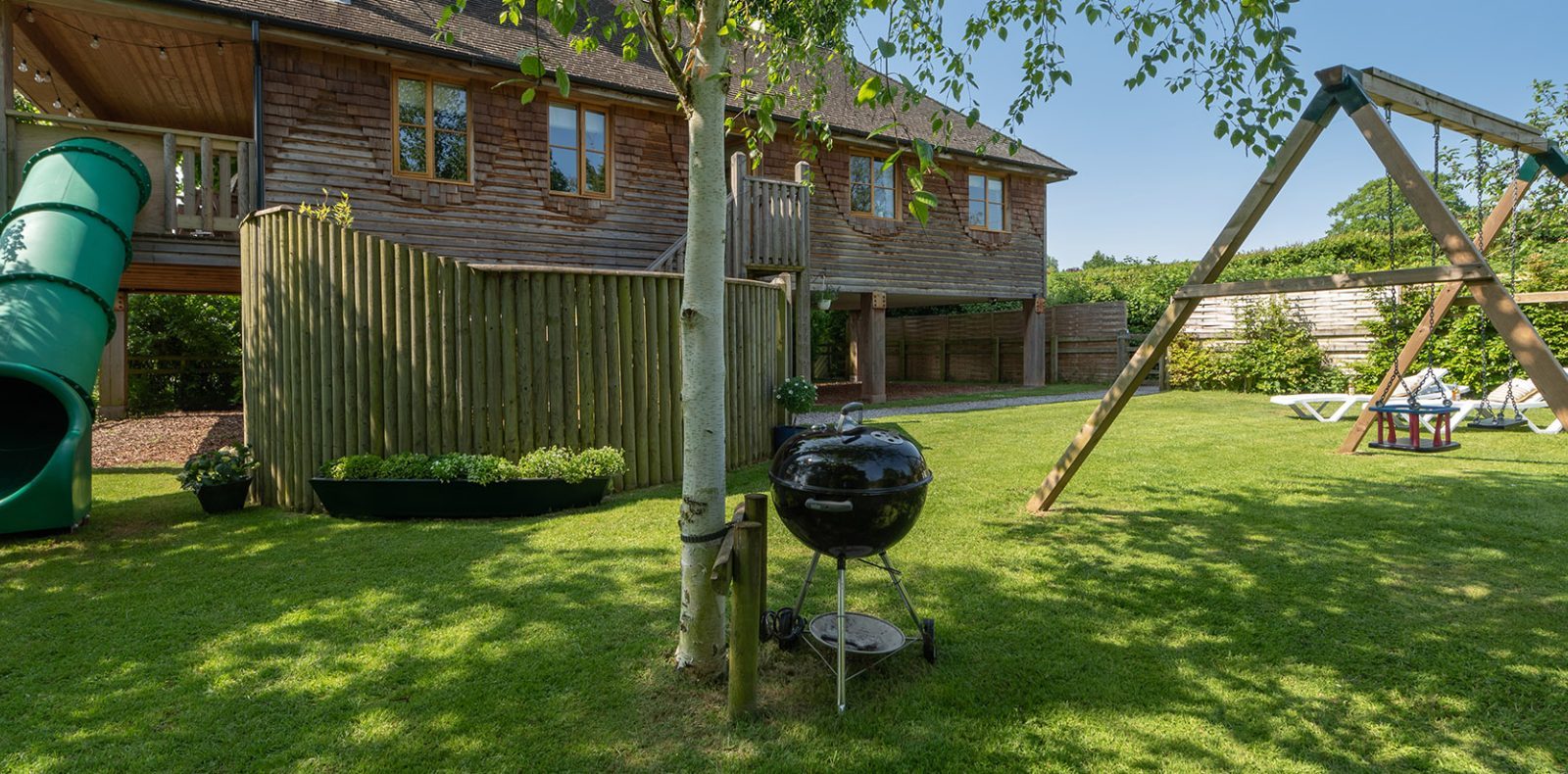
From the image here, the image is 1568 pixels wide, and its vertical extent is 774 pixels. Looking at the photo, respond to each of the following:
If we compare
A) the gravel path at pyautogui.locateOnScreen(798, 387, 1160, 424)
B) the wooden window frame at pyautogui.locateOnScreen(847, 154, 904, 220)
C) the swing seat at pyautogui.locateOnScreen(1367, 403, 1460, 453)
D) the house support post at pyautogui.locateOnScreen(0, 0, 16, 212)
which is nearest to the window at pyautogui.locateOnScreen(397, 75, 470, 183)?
the house support post at pyautogui.locateOnScreen(0, 0, 16, 212)

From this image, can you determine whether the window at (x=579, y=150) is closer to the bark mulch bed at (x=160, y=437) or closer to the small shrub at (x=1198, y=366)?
the bark mulch bed at (x=160, y=437)

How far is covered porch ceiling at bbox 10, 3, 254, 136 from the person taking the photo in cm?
937

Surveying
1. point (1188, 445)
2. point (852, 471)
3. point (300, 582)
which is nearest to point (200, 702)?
point (300, 582)

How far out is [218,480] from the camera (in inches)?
244

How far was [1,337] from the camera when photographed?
18.5 ft

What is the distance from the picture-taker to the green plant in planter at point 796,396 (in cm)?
863

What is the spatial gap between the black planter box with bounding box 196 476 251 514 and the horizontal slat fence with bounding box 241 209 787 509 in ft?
0.60

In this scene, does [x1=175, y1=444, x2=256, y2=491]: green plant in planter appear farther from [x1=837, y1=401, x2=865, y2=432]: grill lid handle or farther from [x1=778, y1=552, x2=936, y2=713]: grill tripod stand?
[x1=837, y1=401, x2=865, y2=432]: grill lid handle

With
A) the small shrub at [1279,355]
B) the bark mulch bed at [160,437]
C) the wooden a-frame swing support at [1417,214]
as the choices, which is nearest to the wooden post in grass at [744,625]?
the wooden a-frame swing support at [1417,214]

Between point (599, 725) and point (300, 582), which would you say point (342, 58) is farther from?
point (599, 725)

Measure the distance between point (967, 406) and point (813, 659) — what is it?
1211 cm

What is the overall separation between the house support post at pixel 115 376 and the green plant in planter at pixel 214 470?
30.9 ft

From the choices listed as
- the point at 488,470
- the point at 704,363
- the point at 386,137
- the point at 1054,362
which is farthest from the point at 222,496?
the point at 1054,362

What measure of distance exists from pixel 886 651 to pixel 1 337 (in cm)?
724
